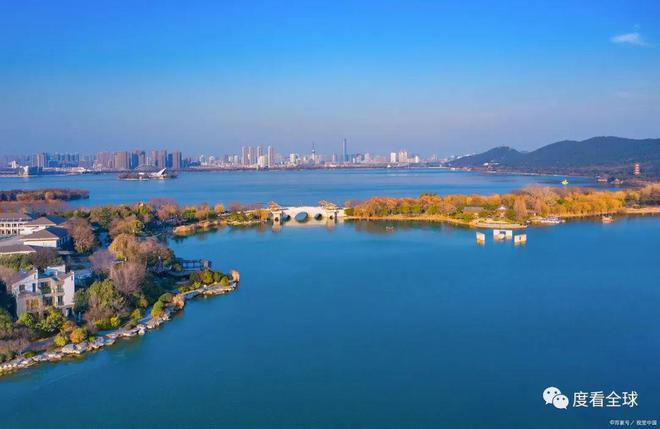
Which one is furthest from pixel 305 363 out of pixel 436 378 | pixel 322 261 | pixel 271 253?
pixel 271 253

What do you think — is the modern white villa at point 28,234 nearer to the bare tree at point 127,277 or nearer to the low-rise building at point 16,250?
the low-rise building at point 16,250

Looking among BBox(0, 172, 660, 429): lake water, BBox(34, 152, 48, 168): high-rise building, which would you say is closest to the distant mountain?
BBox(0, 172, 660, 429): lake water

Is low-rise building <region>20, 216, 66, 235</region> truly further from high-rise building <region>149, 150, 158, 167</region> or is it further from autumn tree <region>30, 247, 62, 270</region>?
high-rise building <region>149, 150, 158, 167</region>

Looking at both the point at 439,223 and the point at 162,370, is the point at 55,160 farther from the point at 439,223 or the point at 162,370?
the point at 162,370

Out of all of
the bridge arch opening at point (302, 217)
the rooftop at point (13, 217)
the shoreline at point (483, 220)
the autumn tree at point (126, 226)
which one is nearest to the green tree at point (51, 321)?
the autumn tree at point (126, 226)

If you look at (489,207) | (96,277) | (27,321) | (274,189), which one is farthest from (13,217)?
(274,189)

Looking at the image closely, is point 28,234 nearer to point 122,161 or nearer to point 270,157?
point 122,161
